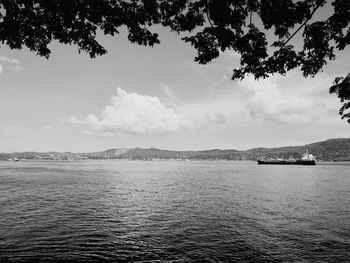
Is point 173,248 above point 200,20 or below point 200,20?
below

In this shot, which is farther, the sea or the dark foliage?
the sea

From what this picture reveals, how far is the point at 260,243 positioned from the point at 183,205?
46.5 feet

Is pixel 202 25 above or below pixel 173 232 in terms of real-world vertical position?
above

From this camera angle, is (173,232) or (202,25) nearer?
(202,25)

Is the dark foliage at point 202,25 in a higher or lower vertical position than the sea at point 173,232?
higher

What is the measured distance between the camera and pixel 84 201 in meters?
31.2

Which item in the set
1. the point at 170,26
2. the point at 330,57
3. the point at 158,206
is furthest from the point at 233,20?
the point at 158,206

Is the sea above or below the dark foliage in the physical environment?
below

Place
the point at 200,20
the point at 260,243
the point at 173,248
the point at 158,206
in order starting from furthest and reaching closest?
the point at 158,206, the point at 260,243, the point at 173,248, the point at 200,20

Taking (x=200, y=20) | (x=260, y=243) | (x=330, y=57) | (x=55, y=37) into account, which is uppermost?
(x=200, y=20)

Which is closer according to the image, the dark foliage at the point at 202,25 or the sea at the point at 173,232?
the dark foliage at the point at 202,25

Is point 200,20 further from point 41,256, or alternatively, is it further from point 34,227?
A: point 34,227

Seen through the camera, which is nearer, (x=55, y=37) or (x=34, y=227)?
(x=55, y=37)

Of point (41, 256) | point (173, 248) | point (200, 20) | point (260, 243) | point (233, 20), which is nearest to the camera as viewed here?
point (233, 20)
